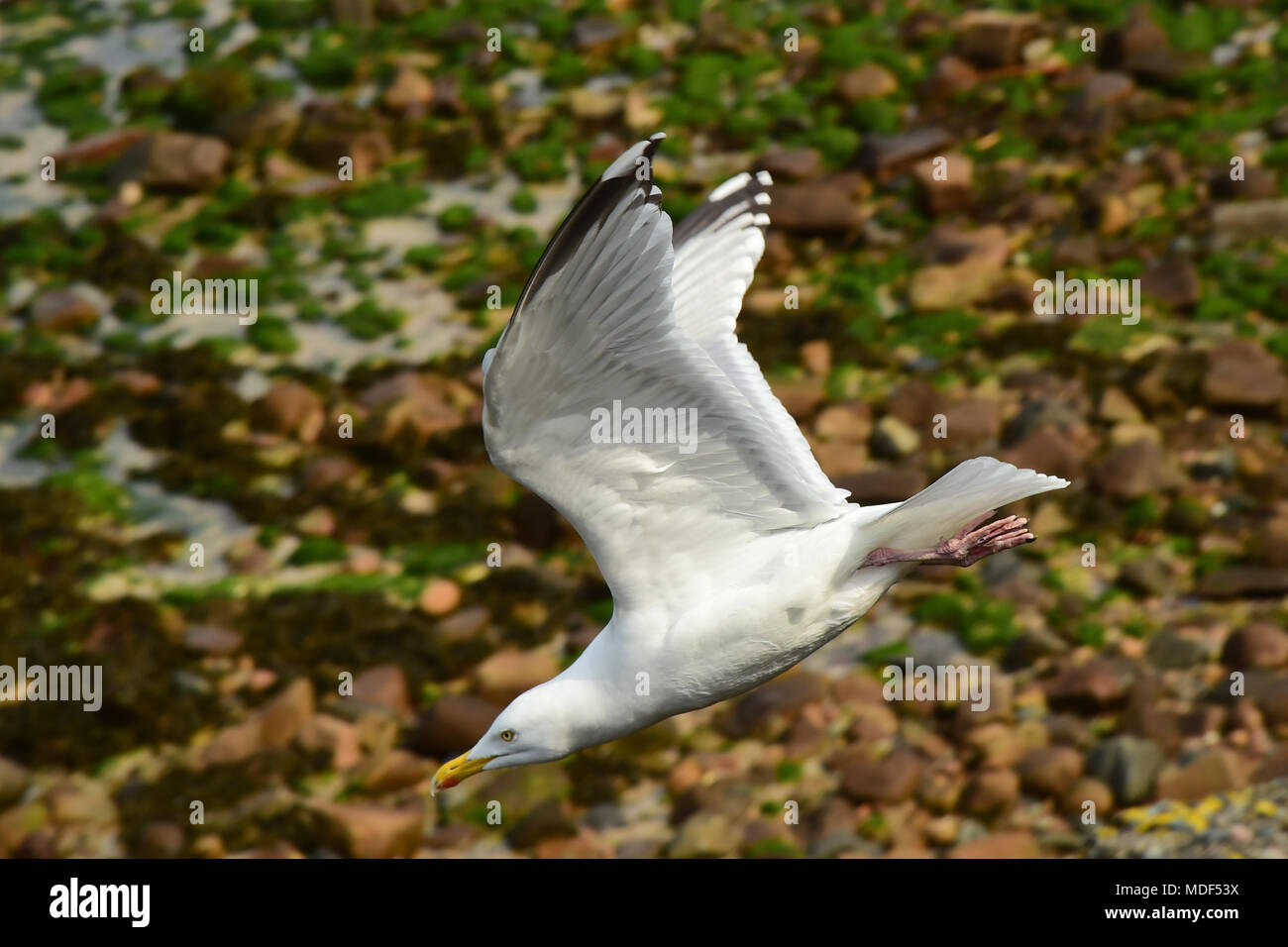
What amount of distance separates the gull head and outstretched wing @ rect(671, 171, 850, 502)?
1.16 m

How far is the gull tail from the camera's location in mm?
4922

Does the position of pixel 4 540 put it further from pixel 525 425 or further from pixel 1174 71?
pixel 1174 71

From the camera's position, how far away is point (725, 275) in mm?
6246

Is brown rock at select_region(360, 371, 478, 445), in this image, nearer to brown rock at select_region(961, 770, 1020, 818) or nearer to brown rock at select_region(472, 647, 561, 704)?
brown rock at select_region(472, 647, 561, 704)

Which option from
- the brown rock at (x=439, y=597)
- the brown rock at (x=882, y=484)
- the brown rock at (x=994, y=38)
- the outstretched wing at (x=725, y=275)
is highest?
the brown rock at (x=994, y=38)

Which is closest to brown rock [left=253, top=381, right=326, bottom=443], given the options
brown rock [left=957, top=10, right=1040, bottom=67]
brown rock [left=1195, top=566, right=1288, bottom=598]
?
brown rock [left=1195, top=566, right=1288, bottom=598]

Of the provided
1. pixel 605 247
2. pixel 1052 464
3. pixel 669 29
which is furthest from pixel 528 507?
pixel 669 29

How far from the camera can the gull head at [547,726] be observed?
17.3 ft

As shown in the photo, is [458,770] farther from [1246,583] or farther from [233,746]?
[1246,583]

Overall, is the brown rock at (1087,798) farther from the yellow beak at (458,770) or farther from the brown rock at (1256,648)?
the yellow beak at (458,770)

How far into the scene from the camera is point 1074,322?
34.3 feet

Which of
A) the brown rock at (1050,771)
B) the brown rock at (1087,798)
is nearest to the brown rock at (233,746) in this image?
the brown rock at (1050,771)

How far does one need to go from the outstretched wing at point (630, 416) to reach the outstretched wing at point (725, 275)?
0.56m

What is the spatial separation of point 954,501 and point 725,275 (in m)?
1.64
